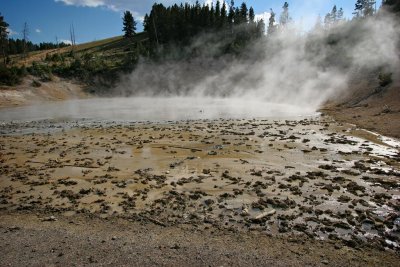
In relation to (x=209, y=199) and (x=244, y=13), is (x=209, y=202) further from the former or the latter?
(x=244, y=13)

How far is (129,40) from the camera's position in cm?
9006

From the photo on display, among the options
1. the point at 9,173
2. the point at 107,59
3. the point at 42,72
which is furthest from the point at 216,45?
the point at 9,173

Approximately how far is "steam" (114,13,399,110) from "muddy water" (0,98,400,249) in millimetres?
17929

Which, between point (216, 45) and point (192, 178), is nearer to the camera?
point (192, 178)

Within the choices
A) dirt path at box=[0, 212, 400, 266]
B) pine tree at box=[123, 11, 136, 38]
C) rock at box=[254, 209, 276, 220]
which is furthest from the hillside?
pine tree at box=[123, 11, 136, 38]

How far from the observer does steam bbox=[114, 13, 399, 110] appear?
35.9m

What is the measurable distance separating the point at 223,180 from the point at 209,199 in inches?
59.3

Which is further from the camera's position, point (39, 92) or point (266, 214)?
point (39, 92)

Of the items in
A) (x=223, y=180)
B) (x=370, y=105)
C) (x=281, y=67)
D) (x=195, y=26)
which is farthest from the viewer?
(x=195, y=26)

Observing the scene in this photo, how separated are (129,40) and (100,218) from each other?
8840 cm

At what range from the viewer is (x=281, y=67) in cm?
4775

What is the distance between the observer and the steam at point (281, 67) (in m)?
35.9

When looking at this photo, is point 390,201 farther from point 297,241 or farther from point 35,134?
point 35,134

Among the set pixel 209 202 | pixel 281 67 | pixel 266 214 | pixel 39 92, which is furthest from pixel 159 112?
pixel 39 92
